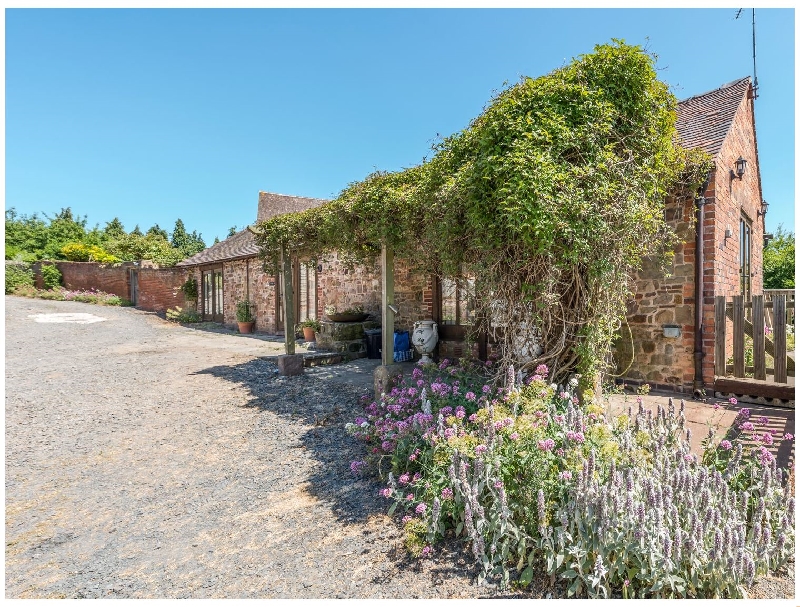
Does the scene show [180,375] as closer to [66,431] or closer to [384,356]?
[66,431]

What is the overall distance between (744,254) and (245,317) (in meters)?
14.7

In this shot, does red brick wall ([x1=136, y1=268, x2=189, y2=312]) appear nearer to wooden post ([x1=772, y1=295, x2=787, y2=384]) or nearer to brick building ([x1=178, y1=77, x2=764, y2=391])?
brick building ([x1=178, y1=77, x2=764, y2=391])

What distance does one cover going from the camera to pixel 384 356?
19.2 feet

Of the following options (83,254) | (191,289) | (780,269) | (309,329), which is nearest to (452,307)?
(309,329)

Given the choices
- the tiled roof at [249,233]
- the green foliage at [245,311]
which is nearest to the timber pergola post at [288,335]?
the green foliage at [245,311]

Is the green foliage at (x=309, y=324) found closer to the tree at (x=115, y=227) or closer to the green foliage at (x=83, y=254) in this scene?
the green foliage at (x=83, y=254)

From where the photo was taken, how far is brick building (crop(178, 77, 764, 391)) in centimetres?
533

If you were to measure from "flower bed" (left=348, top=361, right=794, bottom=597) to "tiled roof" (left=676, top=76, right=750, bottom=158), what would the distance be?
4741 mm

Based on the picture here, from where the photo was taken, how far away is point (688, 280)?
5434mm

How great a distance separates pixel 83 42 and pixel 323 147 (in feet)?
19.0

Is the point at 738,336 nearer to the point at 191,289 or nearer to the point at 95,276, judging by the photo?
the point at 191,289

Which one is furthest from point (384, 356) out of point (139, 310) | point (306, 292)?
point (139, 310)

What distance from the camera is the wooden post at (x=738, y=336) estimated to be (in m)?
5.07

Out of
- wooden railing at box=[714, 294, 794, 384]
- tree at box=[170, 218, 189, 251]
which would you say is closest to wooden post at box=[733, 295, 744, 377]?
wooden railing at box=[714, 294, 794, 384]
